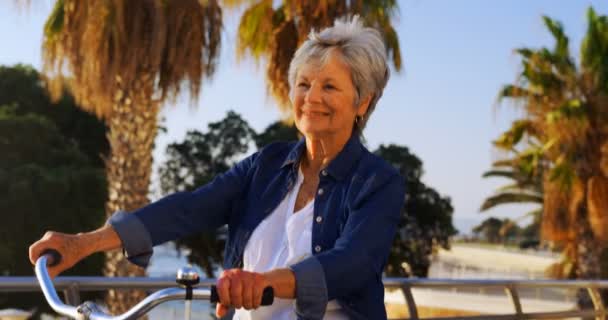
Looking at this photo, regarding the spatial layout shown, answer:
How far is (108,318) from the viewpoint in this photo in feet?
5.49

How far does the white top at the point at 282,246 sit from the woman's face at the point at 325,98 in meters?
0.17

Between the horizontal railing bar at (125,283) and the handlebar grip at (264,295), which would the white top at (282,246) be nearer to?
the horizontal railing bar at (125,283)

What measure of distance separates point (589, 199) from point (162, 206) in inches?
726

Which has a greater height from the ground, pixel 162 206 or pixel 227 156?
pixel 162 206

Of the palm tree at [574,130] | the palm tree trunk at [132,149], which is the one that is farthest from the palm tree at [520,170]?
the palm tree trunk at [132,149]

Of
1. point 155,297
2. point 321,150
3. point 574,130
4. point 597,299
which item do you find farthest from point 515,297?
point 574,130

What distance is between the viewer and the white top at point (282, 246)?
2.19m

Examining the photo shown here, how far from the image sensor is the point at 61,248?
2047 mm

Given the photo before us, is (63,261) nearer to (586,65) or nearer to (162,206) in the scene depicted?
(162,206)

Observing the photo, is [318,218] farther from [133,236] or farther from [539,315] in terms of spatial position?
[539,315]

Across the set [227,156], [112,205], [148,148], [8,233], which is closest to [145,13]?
[148,148]

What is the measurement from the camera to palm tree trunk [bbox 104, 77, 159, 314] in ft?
42.2

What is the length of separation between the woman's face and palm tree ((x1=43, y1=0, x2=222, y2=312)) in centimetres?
1054

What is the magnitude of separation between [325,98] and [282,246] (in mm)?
371
